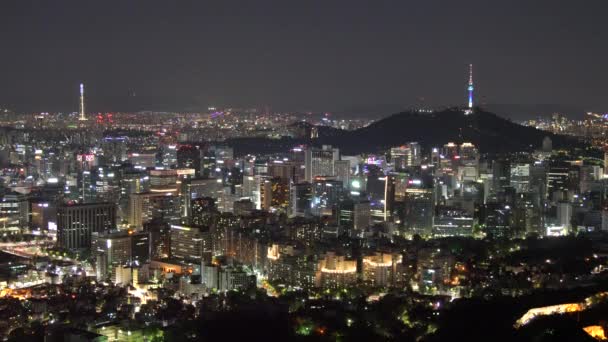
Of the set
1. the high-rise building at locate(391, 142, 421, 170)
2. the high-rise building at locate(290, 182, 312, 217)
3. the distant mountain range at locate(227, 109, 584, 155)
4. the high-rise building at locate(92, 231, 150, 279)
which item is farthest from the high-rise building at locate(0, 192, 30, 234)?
the distant mountain range at locate(227, 109, 584, 155)

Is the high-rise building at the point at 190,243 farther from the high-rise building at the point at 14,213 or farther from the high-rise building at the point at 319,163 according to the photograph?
the high-rise building at the point at 319,163

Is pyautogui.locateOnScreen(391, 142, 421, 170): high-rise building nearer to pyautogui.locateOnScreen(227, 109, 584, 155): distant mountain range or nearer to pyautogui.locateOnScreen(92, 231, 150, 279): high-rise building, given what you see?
pyautogui.locateOnScreen(227, 109, 584, 155): distant mountain range

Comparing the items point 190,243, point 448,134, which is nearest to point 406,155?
point 448,134

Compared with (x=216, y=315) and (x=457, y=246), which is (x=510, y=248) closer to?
(x=457, y=246)

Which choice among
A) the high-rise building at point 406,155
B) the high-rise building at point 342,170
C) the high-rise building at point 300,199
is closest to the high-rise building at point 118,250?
the high-rise building at point 300,199

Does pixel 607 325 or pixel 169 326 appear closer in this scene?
pixel 607 325

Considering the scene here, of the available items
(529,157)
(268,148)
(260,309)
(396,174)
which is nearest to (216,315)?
(260,309)
